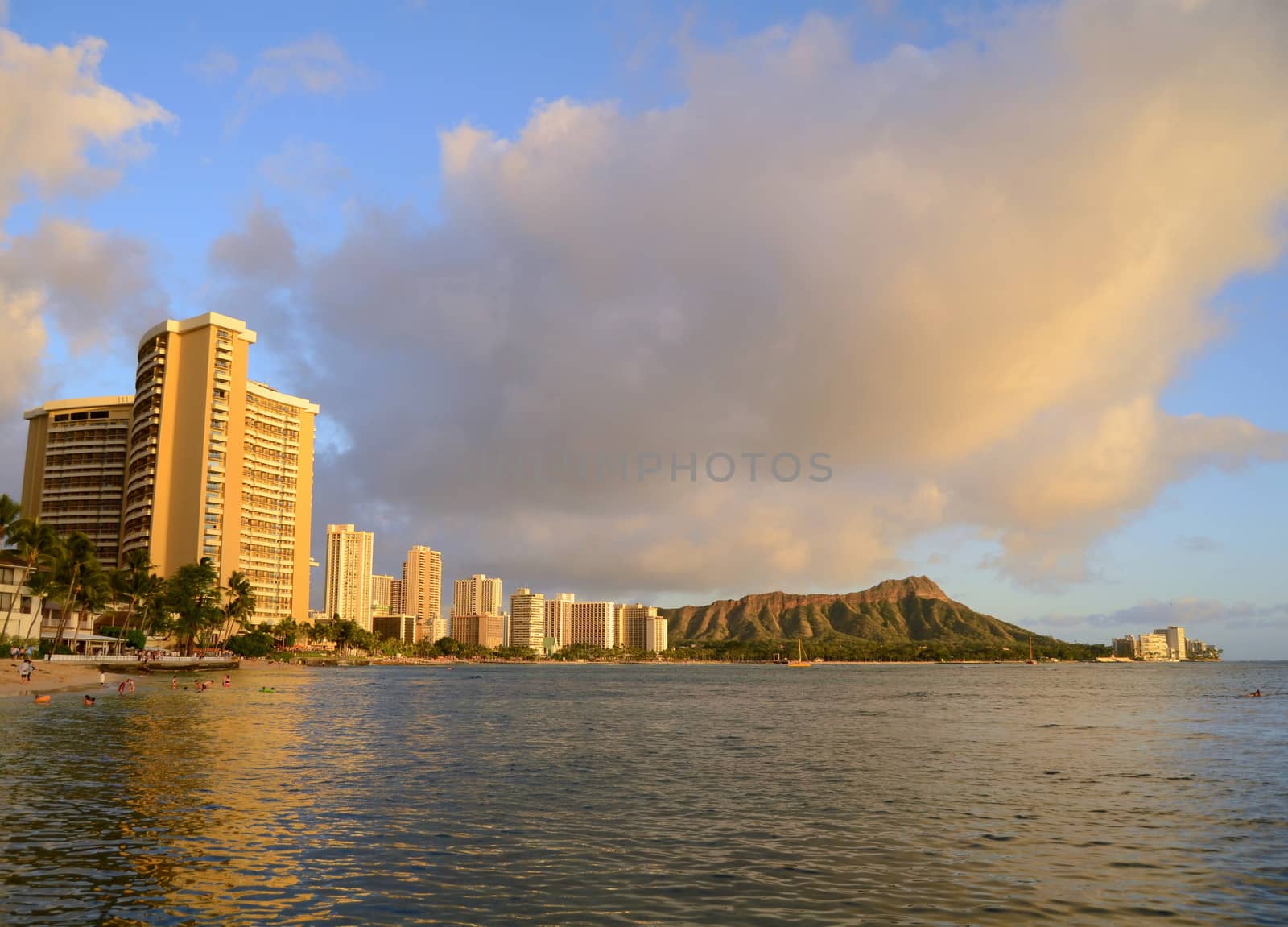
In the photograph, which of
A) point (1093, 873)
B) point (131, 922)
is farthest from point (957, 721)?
point (131, 922)

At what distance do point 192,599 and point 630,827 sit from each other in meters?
179

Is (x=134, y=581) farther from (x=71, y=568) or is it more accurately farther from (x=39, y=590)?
(x=71, y=568)

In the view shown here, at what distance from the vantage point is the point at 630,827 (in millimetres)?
27141

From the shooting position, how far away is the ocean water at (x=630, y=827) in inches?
742

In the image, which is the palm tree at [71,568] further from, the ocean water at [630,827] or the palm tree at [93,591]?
the ocean water at [630,827]

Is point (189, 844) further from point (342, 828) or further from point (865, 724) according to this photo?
point (865, 724)

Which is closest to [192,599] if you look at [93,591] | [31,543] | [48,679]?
[93,591]

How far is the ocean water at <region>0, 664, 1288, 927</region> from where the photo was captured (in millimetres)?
18844

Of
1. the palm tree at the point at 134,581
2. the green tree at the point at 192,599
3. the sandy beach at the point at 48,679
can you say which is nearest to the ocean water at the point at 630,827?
the sandy beach at the point at 48,679

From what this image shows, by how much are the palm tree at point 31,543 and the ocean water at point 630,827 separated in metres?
78.2

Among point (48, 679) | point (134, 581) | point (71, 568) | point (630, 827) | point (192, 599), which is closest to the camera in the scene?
point (630, 827)

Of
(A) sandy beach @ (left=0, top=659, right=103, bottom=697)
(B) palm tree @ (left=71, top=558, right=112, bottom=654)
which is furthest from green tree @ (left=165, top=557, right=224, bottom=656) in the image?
(A) sandy beach @ (left=0, top=659, right=103, bottom=697)

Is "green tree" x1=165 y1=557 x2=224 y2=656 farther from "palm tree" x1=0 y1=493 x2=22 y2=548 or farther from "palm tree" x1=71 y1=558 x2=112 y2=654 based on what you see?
"palm tree" x1=0 y1=493 x2=22 y2=548

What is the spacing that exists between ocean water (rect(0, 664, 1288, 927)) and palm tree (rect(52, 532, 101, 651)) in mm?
82535
